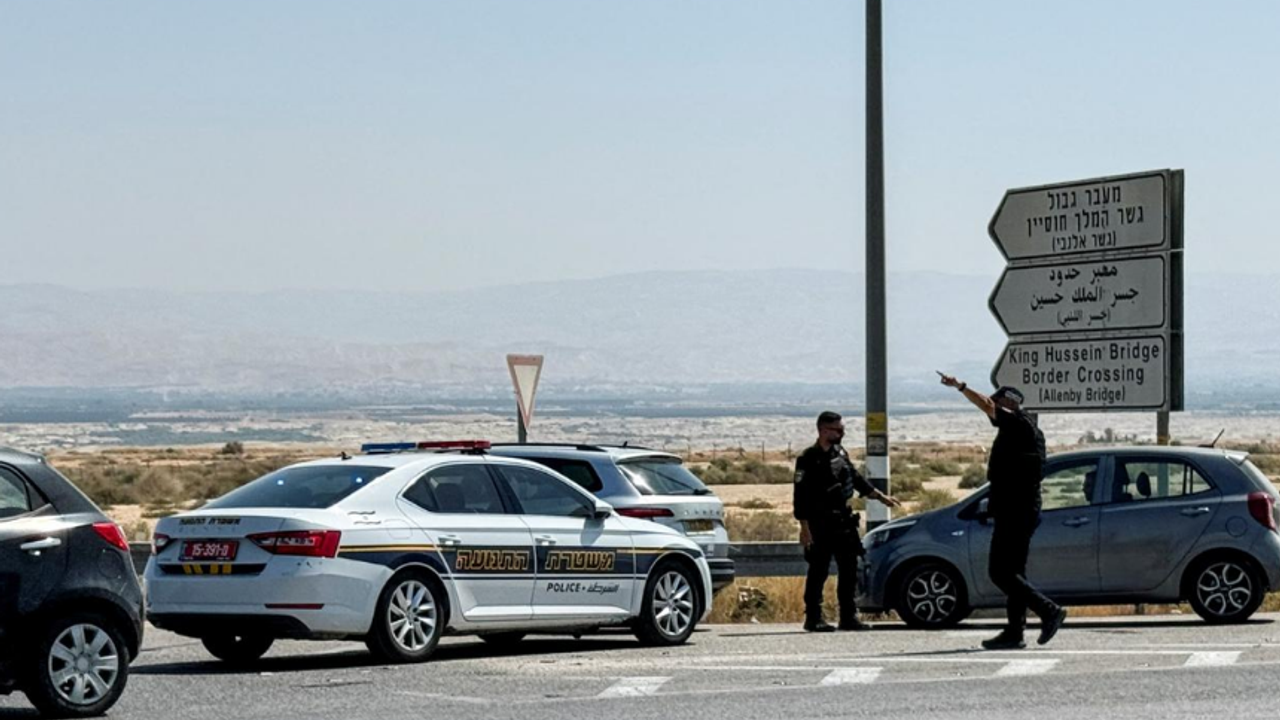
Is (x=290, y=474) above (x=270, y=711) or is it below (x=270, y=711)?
above

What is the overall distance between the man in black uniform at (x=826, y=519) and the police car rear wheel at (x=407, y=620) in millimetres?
4218

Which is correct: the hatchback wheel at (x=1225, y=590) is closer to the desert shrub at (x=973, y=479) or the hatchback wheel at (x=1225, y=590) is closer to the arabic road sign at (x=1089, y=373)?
the arabic road sign at (x=1089, y=373)

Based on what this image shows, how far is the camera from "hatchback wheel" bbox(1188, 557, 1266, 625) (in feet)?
62.6

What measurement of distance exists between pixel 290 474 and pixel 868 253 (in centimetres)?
770

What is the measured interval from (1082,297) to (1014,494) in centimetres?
732

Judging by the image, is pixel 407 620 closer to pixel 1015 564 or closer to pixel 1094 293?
pixel 1015 564

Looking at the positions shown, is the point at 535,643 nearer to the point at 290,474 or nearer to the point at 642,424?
the point at 290,474

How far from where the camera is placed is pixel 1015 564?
55.8 feet

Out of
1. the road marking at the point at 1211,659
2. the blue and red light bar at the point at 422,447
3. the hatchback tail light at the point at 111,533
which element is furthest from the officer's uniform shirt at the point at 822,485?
the hatchback tail light at the point at 111,533

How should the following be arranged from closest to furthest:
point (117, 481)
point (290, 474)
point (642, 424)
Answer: point (290, 474), point (117, 481), point (642, 424)

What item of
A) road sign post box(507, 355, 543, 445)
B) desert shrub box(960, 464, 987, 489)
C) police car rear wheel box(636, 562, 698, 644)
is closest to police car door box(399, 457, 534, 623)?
police car rear wheel box(636, 562, 698, 644)

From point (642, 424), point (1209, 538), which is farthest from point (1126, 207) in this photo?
point (642, 424)

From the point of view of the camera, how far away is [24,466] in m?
12.6

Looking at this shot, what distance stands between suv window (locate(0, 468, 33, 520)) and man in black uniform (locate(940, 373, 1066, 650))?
23.0ft
